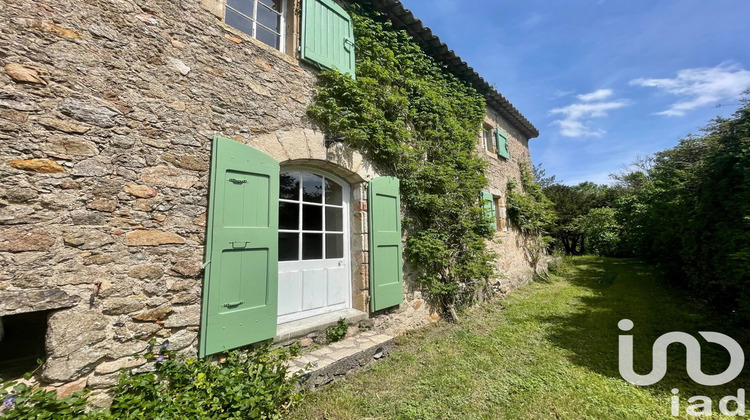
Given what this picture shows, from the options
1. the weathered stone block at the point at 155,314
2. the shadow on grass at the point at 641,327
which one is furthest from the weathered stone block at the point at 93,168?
the shadow on grass at the point at 641,327

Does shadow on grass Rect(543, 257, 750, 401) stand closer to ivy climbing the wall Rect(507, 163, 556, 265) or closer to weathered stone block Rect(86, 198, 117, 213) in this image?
ivy climbing the wall Rect(507, 163, 556, 265)

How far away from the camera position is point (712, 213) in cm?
445

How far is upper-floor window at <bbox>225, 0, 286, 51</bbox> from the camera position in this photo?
3445 mm

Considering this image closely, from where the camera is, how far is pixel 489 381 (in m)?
3.00

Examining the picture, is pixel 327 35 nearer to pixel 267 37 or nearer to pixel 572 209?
pixel 267 37

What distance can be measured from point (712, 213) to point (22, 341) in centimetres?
867

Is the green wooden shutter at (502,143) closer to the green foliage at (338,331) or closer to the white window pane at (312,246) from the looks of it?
the white window pane at (312,246)

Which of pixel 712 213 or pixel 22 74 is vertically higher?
pixel 22 74

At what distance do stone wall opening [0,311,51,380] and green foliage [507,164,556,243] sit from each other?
853cm

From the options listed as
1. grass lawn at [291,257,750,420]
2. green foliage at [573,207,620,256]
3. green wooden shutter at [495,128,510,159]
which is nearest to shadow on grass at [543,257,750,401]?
grass lawn at [291,257,750,420]

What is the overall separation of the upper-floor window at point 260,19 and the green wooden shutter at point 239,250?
63.2 inches

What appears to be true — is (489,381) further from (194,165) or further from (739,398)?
(194,165)

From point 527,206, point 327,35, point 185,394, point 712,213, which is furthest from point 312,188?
point 527,206

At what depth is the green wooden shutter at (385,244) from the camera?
3926 millimetres
